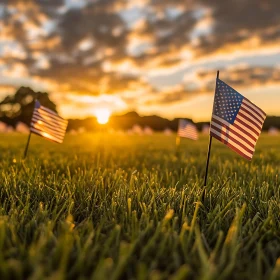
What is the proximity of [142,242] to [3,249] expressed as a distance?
3.25 ft

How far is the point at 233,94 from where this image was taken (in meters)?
4.14

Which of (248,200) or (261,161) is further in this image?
(261,161)

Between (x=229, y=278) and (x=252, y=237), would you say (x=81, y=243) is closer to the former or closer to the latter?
(x=229, y=278)

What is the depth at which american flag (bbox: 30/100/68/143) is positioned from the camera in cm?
733

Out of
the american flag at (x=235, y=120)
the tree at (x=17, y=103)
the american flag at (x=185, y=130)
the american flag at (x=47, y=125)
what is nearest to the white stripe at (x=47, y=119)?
the american flag at (x=47, y=125)

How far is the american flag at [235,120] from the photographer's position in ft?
13.4

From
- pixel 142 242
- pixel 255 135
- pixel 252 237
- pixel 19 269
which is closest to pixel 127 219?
pixel 142 242

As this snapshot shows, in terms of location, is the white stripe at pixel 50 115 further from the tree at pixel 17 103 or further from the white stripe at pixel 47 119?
the tree at pixel 17 103

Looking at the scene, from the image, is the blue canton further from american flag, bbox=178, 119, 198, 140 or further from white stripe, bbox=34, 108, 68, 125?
american flag, bbox=178, 119, 198, 140

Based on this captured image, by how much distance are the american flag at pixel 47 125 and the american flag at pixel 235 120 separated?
4.30 meters

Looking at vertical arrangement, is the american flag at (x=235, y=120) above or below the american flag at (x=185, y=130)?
below

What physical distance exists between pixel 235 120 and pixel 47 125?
4548 millimetres

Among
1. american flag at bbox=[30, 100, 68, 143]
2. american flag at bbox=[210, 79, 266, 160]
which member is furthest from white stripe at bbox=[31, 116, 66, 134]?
american flag at bbox=[210, 79, 266, 160]

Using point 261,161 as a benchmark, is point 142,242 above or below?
below
